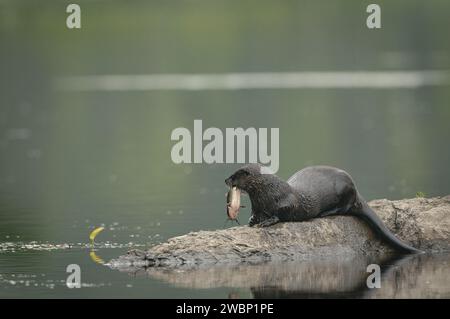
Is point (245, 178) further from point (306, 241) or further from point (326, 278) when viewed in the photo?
point (326, 278)

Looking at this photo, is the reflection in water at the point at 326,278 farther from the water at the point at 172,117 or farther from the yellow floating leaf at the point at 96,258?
the yellow floating leaf at the point at 96,258

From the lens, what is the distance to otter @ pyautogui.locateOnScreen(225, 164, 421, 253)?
17.5 metres

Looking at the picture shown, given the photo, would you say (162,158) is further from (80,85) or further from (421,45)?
(421,45)

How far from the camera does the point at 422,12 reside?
287 ft

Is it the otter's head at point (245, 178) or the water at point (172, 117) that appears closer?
the otter's head at point (245, 178)

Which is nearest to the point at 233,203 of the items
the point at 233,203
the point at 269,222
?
the point at 233,203

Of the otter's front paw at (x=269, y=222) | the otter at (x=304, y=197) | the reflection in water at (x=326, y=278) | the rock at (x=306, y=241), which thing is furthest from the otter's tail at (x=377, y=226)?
the otter's front paw at (x=269, y=222)

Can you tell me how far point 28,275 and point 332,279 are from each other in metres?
3.65

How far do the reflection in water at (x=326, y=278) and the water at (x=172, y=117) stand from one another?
9 cm

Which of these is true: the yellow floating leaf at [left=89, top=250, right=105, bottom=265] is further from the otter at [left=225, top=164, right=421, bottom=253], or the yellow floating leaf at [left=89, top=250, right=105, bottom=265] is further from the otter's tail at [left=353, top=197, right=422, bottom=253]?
the otter's tail at [left=353, top=197, right=422, bottom=253]

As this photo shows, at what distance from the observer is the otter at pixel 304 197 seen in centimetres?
1748

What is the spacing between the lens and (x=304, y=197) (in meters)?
17.6

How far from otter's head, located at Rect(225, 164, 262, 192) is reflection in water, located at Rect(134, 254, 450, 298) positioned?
44.4 inches
